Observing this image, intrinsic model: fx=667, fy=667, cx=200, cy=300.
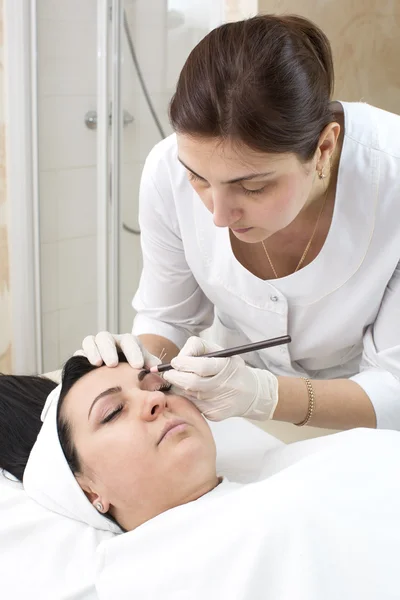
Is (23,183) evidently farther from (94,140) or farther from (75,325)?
(75,325)

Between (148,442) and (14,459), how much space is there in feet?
1.39

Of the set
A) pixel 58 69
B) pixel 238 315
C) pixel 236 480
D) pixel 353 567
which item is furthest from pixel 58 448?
pixel 58 69

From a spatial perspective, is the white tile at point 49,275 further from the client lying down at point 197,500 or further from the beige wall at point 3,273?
the client lying down at point 197,500

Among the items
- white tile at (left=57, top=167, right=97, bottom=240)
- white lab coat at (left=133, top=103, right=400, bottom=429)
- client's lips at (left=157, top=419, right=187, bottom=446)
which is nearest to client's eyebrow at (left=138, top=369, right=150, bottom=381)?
client's lips at (left=157, top=419, right=187, bottom=446)

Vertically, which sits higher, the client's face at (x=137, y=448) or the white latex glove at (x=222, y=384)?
the white latex glove at (x=222, y=384)

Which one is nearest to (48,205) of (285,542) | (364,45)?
(364,45)

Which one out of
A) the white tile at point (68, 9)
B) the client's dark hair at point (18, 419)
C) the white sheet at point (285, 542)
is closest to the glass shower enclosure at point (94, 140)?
the white tile at point (68, 9)

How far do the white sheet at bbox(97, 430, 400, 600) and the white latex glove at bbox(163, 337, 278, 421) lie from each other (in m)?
0.19

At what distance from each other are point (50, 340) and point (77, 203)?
0.63m

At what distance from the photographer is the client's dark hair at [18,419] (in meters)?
1.54

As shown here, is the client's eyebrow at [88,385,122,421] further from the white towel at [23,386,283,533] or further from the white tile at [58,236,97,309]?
the white tile at [58,236,97,309]

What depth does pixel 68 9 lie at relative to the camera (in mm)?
2596

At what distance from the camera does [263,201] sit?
45.9 inches

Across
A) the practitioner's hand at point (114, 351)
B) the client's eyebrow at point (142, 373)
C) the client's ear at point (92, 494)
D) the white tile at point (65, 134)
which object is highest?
the white tile at point (65, 134)
